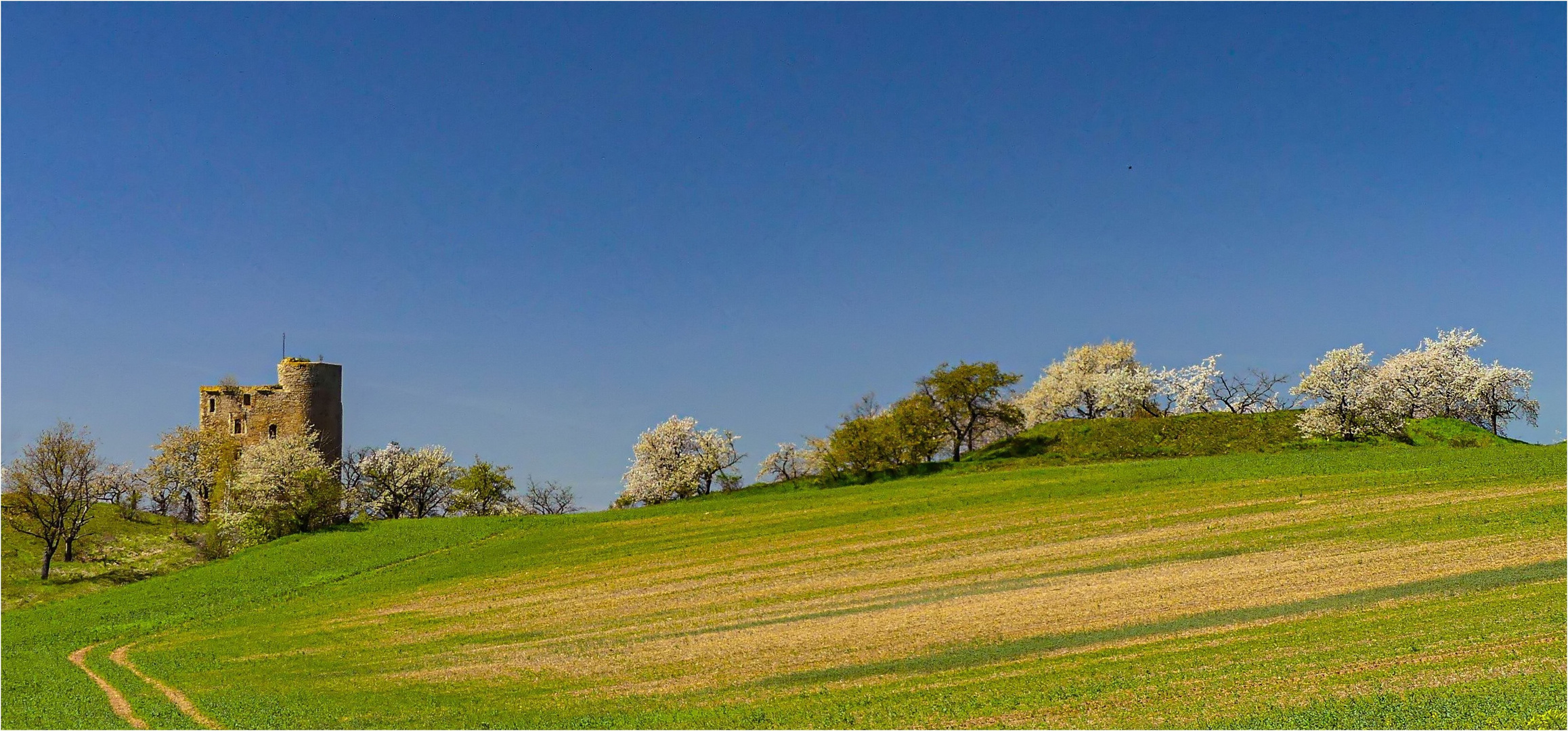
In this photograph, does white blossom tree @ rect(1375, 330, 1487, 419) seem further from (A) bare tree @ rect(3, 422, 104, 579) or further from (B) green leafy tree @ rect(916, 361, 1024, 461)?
(A) bare tree @ rect(3, 422, 104, 579)

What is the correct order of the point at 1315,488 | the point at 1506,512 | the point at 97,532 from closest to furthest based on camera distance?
the point at 1506,512 < the point at 1315,488 < the point at 97,532

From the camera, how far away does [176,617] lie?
4781 centimetres

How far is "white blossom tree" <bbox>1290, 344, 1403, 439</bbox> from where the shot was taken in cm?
7012

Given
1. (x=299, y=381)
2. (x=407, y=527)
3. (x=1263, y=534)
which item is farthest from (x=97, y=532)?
(x=1263, y=534)

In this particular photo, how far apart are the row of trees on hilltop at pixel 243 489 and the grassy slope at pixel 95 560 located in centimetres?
105

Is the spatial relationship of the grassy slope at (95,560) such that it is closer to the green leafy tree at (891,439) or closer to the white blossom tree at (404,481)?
the white blossom tree at (404,481)

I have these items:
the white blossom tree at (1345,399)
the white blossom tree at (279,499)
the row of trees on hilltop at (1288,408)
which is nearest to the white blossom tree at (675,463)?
the row of trees on hilltop at (1288,408)

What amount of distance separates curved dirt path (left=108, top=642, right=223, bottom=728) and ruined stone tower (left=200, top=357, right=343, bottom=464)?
1752 inches

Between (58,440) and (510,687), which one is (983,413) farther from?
(58,440)

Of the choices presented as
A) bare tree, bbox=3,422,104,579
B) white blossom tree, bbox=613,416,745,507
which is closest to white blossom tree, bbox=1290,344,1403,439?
white blossom tree, bbox=613,416,745,507

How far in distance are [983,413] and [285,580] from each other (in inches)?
1809

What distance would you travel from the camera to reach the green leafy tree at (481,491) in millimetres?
85625

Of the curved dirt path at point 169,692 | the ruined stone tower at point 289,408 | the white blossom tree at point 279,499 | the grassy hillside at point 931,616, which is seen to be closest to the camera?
the grassy hillside at point 931,616

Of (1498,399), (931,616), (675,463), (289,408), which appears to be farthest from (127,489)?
(1498,399)
